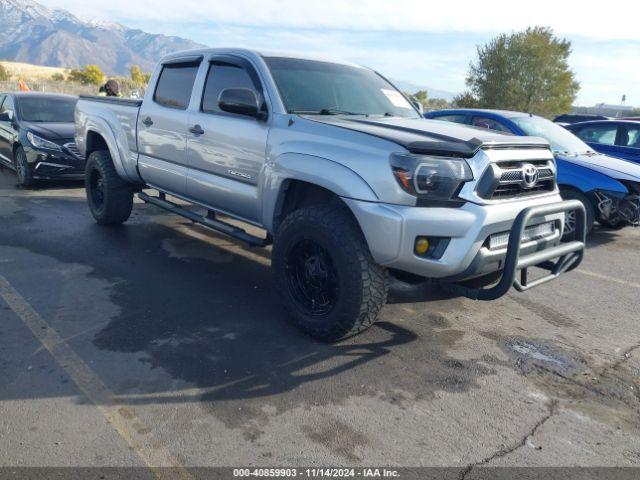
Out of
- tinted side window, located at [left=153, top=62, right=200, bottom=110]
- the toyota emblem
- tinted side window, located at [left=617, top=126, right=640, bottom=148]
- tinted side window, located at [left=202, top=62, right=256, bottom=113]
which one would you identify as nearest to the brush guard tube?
the toyota emblem

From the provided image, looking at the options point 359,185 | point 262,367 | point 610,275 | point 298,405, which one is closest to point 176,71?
point 359,185

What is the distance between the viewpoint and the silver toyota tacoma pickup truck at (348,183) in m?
3.27

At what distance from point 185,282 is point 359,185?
223 centimetres

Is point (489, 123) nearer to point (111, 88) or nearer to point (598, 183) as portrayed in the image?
point (598, 183)

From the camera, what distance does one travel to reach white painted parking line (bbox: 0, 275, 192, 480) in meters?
2.52

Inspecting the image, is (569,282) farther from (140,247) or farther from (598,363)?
(140,247)

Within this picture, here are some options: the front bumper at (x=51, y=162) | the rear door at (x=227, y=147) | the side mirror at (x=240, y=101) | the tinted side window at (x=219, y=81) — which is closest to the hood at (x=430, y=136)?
the side mirror at (x=240, y=101)

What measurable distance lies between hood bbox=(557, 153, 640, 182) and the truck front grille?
347cm

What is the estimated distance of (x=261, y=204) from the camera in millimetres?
4246

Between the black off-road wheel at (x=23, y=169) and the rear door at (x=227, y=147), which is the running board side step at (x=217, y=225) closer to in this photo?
the rear door at (x=227, y=147)

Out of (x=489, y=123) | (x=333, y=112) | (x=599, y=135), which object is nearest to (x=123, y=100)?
(x=333, y=112)

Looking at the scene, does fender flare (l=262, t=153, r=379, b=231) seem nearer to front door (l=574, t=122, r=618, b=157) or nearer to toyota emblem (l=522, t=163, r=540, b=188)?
toyota emblem (l=522, t=163, r=540, b=188)

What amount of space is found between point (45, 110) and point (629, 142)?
1024 centimetres

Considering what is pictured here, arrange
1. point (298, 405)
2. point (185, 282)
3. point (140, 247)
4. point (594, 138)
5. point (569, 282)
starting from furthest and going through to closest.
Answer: point (594, 138) < point (140, 247) < point (569, 282) < point (185, 282) < point (298, 405)
